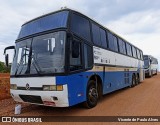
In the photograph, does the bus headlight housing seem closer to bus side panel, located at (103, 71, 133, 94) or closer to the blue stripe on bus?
the blue stripe on bus

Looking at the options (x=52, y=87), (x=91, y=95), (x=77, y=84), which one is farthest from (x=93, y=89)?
(x=52, y=87)

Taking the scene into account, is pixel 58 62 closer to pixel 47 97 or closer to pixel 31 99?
pixel 47 97

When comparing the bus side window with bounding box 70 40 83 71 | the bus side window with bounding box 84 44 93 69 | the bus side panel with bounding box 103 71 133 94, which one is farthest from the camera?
the bus side panel with bounding box 103 71 133 94

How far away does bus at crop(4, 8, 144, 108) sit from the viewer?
6152mm

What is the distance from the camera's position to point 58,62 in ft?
20.2

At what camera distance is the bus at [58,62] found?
615 cm

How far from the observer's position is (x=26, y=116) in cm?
695

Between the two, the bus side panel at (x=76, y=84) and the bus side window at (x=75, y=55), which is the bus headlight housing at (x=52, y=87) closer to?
the bus side panel at (x=76, y=84)

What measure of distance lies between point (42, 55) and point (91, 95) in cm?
242

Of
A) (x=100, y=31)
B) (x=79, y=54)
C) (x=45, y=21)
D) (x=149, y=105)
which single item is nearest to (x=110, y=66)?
(x=100, y=31)

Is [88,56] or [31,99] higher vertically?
[88,56]

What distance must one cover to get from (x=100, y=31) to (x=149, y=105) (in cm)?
360

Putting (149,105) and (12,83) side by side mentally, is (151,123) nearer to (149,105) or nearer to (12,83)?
(149,105)

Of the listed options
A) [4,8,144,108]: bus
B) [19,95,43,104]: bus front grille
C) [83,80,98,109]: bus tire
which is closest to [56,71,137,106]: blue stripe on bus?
[4,8,144,108]: bus
